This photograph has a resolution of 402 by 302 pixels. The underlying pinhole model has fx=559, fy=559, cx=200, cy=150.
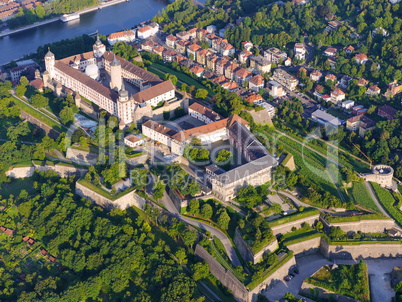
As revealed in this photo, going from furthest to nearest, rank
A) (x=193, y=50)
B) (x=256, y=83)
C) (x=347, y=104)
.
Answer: (x=193, y=50) → (x=256, y=83) → (x=347, y=104)

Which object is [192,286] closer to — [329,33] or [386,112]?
[386,112]

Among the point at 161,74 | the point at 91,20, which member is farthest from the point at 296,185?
the point at 91,20

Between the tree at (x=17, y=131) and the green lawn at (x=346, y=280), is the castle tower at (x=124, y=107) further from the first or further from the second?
the green lawn at (x=346, y=280)

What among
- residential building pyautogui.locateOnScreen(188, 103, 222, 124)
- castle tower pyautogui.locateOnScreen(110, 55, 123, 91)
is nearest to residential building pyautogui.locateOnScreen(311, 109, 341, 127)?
residential building pyautogui.locateOnScreen(188, 103, 222, 124)

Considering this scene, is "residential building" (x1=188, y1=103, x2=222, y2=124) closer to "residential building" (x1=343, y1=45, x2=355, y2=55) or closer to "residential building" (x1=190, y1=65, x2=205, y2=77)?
"residential building" (x1=190, y1=65, x2=205, y2=77)

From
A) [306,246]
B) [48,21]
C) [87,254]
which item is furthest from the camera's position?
[48,21]

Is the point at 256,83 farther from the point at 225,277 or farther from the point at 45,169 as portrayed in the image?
the point at 225,277

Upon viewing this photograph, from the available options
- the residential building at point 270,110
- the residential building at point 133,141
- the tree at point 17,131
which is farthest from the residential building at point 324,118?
the tree at point 17,131

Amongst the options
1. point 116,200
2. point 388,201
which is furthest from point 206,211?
point 388,201
